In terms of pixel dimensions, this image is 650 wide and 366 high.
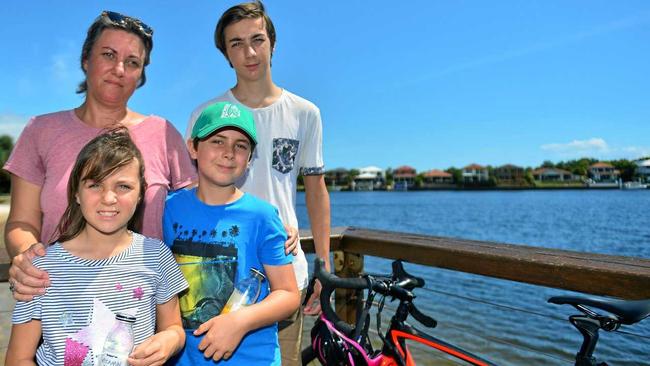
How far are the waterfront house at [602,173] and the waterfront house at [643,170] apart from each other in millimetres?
8479

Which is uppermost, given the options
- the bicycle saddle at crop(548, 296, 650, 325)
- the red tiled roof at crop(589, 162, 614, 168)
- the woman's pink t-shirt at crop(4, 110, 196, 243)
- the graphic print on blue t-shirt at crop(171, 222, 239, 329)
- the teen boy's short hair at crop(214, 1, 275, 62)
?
the red tiled roof at crop(589, 162, 614, 168)

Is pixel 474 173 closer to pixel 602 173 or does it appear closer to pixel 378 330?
pixel 602 173

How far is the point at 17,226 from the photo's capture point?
156 cm

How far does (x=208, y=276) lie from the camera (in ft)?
5.14

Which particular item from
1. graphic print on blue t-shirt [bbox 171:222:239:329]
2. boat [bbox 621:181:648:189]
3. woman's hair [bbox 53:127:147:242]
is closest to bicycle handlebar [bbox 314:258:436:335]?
graphic print on blue t-shirt [bbox 171:222:239:329]

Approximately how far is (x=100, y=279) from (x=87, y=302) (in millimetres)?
71

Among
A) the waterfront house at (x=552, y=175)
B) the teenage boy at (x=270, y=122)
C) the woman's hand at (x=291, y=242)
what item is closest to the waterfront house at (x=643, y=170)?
the waterfront house at (x=552, y=175)

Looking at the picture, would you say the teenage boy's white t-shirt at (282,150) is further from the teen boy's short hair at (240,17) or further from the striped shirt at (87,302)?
the striped shirt at (87,302)

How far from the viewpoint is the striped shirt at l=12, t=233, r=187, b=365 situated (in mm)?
1284

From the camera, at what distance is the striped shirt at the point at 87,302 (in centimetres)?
128

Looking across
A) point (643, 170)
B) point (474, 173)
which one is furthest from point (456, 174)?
point (643, 170)

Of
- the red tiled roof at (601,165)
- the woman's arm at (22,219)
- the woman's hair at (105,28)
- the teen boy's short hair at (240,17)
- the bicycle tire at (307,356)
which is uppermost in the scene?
the red tiled roof at (601,165)

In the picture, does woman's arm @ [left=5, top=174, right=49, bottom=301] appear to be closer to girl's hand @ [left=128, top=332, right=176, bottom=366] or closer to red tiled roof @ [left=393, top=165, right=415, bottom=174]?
girl's hand @ [left=128, top=332, right=176, bottom=366]

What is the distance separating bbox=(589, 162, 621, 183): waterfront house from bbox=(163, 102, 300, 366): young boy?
11229cm
